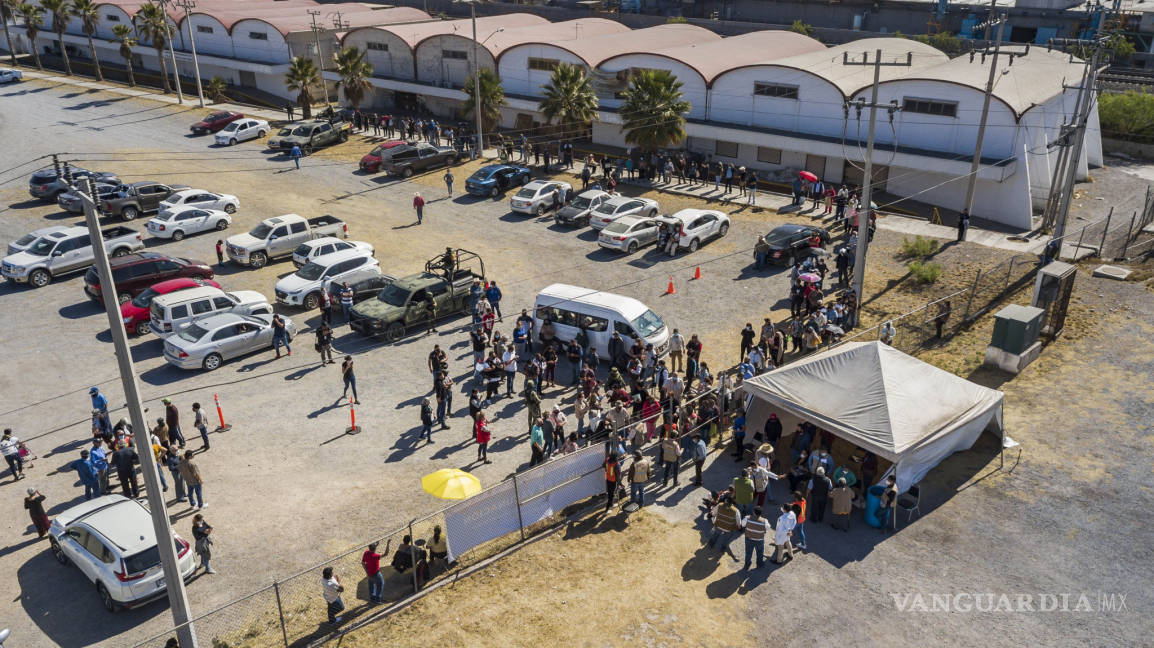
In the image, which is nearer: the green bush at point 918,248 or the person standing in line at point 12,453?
the person standing in line at point 12,453

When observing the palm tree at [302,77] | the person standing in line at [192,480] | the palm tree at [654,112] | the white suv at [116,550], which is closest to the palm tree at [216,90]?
the palm tree at [302,77]

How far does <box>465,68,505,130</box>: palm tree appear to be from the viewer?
51156 millimetres

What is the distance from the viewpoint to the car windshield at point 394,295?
1148 inches

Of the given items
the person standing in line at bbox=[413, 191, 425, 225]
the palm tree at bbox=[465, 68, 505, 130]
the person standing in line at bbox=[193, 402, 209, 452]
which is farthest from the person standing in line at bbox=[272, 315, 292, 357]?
the palm tree at bbox=[465, 68, 505, 130]

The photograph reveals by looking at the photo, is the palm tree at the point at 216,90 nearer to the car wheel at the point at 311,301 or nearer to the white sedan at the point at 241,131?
the white sedan at the point at 241,131

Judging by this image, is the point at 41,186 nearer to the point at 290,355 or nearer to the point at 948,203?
the point at 290,355

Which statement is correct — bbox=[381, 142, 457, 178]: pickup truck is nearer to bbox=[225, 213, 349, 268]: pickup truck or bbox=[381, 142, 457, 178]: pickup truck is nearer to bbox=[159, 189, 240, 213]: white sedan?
bbox=[159, 189, 240, 213]: white sedan

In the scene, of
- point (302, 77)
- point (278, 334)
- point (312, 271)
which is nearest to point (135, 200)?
point (312, 271)

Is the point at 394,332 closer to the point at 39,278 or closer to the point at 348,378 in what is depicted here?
the point at 348,378

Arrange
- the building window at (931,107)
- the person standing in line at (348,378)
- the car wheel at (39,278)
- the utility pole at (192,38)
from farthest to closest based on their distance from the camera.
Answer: the utility pole at (192,38), the building window at (931,107), the car wheel at (39,278), the person standing in line at (348,378)

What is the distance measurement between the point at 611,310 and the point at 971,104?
2439 cm

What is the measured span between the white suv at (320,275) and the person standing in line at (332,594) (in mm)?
16320

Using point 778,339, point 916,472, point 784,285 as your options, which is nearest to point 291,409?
point 778,339

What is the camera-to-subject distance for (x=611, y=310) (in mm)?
26391
